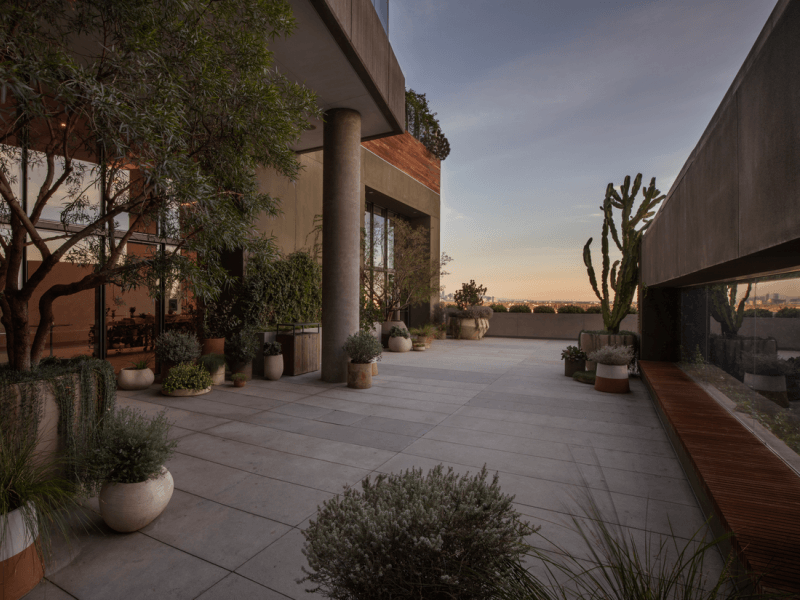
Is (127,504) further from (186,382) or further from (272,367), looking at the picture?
(272,367)

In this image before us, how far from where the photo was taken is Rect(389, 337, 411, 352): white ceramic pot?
1244 centimetres

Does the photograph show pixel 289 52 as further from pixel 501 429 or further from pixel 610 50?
pixel 610 50

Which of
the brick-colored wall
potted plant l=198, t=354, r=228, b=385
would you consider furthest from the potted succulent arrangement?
the brick-colored wall

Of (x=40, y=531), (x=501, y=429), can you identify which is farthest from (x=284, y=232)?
(x=40, y=531)

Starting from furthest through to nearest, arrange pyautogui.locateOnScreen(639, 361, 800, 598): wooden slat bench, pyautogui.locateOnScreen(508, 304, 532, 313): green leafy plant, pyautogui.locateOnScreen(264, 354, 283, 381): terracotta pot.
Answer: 1. pyautogui.locateOnScreen(508, 304, 532, 313): green leafy plant
2. pyautogui.locateOnScreen(264, 354, 283, 381): terracotta pot
3. pyautogui.locateOnScreen(639, 361, 800, 598): wooden slat bench

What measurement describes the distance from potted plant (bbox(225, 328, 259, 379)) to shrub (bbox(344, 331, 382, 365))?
6.33 feet

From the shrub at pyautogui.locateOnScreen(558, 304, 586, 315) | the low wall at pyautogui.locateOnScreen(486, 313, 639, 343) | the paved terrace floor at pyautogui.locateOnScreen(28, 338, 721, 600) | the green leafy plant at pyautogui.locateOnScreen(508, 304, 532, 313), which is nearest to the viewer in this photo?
the paved terrace floor at pyautogui.locateOnScreen(28, 338, 721, 600)

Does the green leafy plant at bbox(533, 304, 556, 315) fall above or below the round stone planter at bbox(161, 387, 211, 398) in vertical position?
above

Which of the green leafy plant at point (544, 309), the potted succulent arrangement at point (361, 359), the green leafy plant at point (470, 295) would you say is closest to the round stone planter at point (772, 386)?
the potted succulent arrangement at point (361, 359)

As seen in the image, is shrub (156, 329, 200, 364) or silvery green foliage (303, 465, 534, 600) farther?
shrub (156, 329, 200, 364)

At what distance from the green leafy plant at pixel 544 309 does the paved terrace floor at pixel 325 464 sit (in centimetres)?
952

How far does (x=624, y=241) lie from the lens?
353 inches

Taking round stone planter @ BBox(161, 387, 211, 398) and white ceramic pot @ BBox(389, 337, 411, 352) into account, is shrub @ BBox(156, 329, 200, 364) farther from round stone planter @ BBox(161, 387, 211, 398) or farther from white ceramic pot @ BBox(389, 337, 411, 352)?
white ceramic pot @ BBox(389, 337, 411, 352)

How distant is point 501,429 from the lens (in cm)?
471
